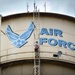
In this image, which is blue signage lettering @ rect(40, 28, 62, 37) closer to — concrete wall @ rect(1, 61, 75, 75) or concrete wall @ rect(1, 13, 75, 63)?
concrete wall @ rect(1, 13, 75, 63)

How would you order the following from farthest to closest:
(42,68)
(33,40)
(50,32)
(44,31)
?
(50,32), (44,31), (33,40), (42,68)

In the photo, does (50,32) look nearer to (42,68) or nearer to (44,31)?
(44,31)

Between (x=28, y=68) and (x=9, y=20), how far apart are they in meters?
3.98

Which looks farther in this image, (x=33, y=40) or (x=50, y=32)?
(x=50, y=32)

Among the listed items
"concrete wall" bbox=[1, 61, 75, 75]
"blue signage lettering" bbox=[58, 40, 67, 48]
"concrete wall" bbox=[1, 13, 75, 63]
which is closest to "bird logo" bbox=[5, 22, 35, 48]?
"concrete wall" bbox=[1, 13, 75, 63]

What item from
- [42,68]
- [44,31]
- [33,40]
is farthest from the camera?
[44,31]

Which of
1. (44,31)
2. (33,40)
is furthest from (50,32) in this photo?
(33,40)

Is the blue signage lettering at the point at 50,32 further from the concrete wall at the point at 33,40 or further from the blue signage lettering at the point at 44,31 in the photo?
the concrete wall at the point at 33,40

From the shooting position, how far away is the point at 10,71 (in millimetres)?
25328

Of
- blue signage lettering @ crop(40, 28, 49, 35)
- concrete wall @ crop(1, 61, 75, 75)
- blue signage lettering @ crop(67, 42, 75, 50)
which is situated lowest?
concrete wall @ crop(1, 61, 75, 75)

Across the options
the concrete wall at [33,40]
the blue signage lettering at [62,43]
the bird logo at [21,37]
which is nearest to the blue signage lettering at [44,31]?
the concrete wall at [33,40]

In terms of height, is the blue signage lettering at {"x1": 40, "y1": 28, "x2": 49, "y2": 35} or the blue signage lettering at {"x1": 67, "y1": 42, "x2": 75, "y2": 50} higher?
the blue signage lettering at {"x1": 40, "y1": 28, "x2": 49, "y2": 35}

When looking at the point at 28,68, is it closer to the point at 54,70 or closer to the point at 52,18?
the point at 54,70

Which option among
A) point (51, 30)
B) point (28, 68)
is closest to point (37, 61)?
point (28, 68)
